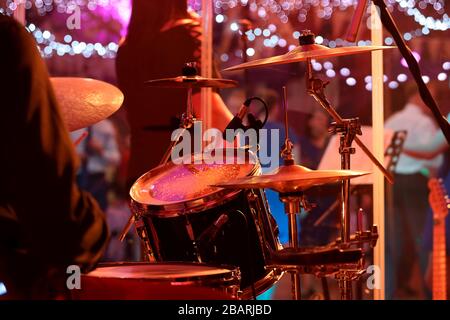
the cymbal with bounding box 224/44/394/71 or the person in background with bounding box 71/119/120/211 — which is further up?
the cymbal with bounding box 224/44/394/71

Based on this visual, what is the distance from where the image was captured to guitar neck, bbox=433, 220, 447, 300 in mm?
3586

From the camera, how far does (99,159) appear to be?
417 cm

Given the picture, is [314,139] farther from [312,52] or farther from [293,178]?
[293,178]

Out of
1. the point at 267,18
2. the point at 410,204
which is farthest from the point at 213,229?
the point at 410,204

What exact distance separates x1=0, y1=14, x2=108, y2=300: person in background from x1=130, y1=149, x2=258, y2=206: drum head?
1.50 m

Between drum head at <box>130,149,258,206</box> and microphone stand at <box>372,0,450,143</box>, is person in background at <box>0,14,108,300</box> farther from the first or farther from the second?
drum head at <box>130,149,258,206</box>

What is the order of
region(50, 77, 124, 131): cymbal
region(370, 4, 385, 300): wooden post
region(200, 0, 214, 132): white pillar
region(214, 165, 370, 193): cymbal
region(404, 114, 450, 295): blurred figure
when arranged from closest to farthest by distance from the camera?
region(50, 77, 124, 131): cymbal, region(214, 165, 370, 193): cymbal, region(370, 4, 385, 300): wooden post, region(200, 0, 214, 132): white pillar, region(404, 114, 450, 295): blurred figure

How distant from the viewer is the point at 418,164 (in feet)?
14.4

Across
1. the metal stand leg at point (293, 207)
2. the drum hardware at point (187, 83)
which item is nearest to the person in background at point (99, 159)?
the drum hardware at point (187, 83)

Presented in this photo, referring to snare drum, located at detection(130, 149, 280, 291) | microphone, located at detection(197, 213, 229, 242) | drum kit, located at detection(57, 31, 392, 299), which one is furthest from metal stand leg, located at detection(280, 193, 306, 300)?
microphone, located at detection(197, 213, 229, 242)

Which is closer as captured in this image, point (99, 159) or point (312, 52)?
point (312, 52)

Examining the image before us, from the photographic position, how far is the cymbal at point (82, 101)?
62.2 inches

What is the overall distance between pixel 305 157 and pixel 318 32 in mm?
690

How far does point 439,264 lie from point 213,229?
148 cm
